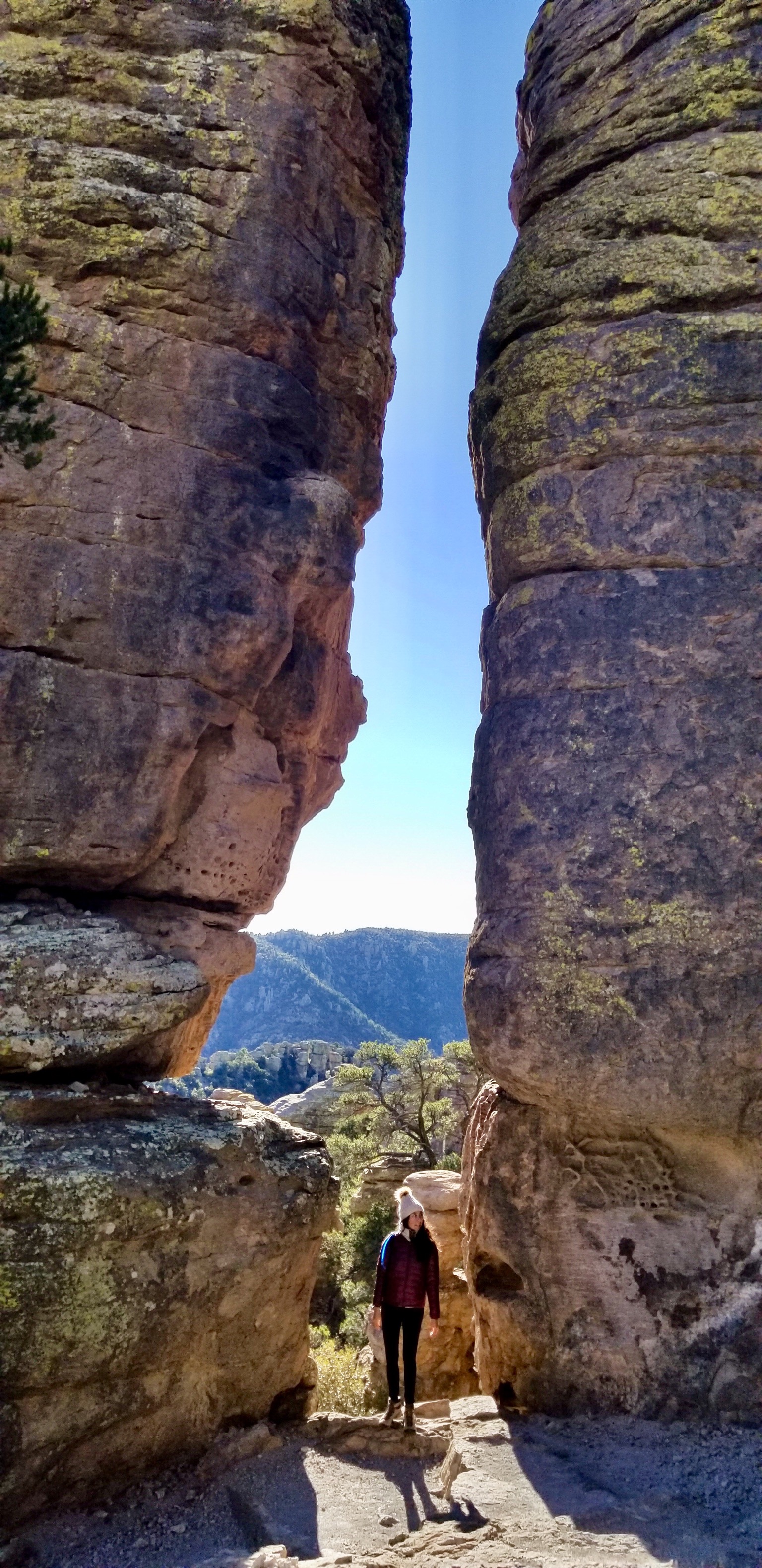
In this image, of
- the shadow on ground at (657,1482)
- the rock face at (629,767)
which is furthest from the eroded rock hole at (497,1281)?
the shadow on ground at (657,1482)

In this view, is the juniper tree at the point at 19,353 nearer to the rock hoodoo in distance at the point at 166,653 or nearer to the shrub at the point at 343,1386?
the rock hoodoo in distance at the point at 166,653

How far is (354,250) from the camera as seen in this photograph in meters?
12.7

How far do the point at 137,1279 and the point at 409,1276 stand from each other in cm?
205

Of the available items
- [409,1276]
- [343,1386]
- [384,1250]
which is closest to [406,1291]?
[409,1276]

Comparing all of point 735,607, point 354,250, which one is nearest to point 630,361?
point 735,607

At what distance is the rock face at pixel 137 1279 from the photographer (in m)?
6.70

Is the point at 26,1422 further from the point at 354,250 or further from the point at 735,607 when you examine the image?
the point at 354,250

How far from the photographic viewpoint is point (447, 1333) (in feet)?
42.8

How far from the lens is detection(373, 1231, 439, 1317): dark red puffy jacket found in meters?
7.85

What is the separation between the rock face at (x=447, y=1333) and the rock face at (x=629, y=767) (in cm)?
366

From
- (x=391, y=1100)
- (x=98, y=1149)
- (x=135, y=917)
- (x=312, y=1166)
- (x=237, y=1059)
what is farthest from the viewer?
(x=237, y=1059)

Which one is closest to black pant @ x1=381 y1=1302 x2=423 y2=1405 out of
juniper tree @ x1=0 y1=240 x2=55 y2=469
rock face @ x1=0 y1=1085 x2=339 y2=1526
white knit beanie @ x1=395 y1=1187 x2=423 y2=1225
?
white knit beanie @ x1=395 y1=1187 x2=423 y2=1225

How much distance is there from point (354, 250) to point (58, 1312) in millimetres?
11839

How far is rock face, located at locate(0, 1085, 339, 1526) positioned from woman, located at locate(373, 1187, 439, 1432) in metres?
0.80
